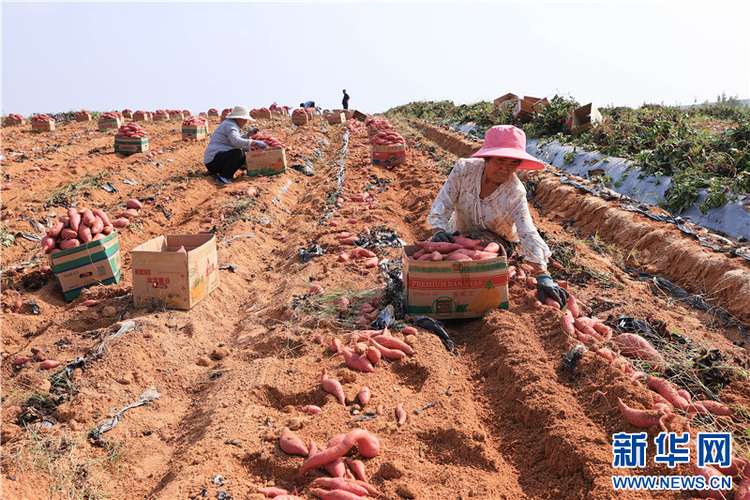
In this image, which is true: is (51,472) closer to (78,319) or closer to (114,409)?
(114,409)

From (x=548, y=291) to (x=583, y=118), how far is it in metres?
10.1

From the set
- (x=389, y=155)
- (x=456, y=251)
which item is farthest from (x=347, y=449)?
(x=389, y=155)

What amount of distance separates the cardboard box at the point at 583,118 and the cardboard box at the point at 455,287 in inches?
389

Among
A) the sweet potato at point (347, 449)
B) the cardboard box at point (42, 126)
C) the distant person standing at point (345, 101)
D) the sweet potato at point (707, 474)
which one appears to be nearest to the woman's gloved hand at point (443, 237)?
the sweet potato at point (347, 449)

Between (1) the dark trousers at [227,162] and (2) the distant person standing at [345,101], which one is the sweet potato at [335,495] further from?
(2) the distant person standing at [345,101]

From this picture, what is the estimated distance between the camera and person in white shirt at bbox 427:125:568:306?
410 cm

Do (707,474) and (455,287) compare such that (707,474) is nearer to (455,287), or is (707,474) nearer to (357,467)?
(357,467)

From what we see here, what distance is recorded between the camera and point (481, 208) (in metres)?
4.55

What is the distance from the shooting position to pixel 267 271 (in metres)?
6.33

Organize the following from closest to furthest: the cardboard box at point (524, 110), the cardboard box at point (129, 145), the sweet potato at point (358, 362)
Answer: the sweet potato at point (358, 362)
the cardboard box at point (129, 145)
the cardboard box at point (524, 110)

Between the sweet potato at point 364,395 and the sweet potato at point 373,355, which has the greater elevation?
the sweet potato at point 373,355

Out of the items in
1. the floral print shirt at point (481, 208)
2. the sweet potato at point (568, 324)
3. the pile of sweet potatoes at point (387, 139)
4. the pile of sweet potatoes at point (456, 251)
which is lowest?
the sweet potato at point (568, 324)

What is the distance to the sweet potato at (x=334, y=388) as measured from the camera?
312cm

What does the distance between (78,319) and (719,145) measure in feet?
32.8
